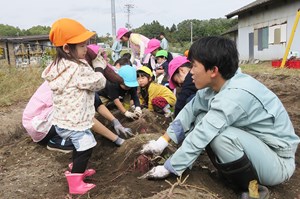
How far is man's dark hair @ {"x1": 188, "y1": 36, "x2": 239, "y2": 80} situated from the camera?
6.54 feet

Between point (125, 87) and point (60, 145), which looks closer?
point (60, 145)

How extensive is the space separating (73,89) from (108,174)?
747mm

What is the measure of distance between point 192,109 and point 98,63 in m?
1.30

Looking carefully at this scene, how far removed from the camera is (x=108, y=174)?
104 inches

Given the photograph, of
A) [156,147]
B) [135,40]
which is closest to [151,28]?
[135,40]

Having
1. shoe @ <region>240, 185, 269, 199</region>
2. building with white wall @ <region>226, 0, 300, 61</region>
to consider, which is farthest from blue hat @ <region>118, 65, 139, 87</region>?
building with white wall @ <region>226, 0, 300, 61</region>

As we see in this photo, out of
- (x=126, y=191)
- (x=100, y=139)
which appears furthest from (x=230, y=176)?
(x=100, y=139)

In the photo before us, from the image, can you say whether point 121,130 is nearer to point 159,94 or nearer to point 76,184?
point 76,184

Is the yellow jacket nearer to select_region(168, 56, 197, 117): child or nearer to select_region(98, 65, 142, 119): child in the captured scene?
select_region(98, 65, 142, 119): child

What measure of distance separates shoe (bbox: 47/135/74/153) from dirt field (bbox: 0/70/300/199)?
58 mm

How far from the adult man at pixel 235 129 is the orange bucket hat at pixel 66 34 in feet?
2.53

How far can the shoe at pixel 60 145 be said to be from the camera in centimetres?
334

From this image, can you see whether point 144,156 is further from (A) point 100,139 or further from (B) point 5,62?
(B) point 5,62

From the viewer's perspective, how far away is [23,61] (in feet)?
30.9
